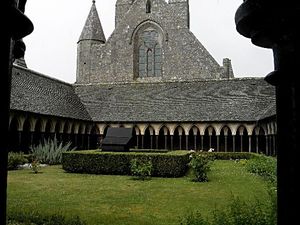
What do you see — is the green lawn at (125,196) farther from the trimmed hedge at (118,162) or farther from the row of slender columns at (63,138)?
the row of slender columns at (63,138)

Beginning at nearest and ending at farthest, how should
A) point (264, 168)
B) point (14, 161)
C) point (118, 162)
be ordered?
point (264, 168)
point (118, 162)
point (14, 161)

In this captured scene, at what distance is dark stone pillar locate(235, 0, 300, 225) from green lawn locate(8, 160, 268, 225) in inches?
219

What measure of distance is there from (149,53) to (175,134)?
1179 centimetres

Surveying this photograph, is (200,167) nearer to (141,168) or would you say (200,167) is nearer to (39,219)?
(141,168)

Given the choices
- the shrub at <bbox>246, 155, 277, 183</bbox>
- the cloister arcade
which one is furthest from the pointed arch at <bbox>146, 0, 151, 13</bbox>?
the shrub at <bbox>246, 155, 277, 183</bbox>

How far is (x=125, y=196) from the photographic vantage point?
10.8m

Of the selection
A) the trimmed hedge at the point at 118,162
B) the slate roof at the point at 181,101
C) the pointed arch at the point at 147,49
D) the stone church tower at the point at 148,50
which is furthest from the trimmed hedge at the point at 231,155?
the pointed arch at the point at 147,49

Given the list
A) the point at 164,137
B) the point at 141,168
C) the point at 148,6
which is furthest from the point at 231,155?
the point at 148,6

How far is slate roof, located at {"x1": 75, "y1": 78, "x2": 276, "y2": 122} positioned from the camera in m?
28.9

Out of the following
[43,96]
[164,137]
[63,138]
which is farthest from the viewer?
[164,137]

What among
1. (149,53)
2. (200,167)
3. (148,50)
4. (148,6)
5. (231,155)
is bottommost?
(200,167)

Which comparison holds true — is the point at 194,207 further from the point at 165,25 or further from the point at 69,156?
the point at 165,25

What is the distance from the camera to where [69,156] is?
1753 cm

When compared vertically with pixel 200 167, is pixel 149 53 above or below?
above
